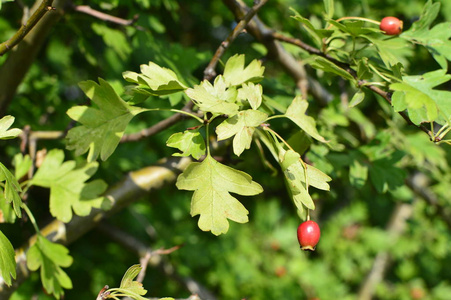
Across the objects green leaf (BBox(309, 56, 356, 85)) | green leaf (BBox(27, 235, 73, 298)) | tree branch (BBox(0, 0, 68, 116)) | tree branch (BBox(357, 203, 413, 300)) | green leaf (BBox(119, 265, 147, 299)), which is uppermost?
tree branch (BBox(0, 0, 68, 116))

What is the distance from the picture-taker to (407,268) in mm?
3609

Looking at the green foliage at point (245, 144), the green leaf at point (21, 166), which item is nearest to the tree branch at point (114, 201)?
the green foliage at point (245, 144)

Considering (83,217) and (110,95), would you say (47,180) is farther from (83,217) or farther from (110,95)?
(110,95)

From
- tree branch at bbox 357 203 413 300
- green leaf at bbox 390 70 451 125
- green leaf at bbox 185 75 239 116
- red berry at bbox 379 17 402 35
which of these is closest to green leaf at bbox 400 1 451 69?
red berry at bbox 379 17 402 35

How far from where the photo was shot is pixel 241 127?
0.90 metres

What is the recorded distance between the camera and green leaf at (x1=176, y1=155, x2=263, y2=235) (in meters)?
0.92

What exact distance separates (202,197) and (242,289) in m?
2.11

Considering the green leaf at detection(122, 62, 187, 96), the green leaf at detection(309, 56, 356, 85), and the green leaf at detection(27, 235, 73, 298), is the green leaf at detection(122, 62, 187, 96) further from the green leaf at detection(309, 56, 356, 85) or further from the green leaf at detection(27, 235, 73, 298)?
the green leaf at detection(27, 235, 73, 298)

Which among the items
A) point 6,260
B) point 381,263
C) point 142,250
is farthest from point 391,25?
point 381,263

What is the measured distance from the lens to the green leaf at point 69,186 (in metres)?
1.19

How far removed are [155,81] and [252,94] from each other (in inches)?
8.5

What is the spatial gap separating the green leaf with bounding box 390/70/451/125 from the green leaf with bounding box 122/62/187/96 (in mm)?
457

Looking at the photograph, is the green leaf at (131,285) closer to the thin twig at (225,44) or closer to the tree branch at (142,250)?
the thin twig at (225,44)

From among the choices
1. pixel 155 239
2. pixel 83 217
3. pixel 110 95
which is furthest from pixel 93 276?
pixel 110 95
